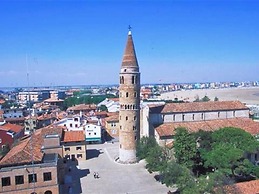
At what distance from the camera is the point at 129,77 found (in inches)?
1940

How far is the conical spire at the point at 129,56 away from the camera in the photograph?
49219mm

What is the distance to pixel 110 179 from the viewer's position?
137 ft

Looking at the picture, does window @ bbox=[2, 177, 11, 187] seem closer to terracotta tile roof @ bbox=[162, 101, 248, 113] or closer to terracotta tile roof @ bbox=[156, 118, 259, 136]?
terracotta tile roof @ bbox=[156, 118, 259, 136]

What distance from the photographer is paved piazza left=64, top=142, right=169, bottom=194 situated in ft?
123

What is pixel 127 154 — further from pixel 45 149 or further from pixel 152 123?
pixel 45 149

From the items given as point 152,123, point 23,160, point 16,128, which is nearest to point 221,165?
point 152,123

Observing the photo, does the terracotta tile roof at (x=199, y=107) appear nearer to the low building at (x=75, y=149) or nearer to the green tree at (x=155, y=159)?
the green tree at (x=155, y=159)

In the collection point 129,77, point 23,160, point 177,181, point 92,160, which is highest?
point 129,77

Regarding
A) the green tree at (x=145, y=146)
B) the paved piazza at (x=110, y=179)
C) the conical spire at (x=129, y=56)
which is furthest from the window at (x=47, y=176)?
the conical spire at (x=129, y=56)

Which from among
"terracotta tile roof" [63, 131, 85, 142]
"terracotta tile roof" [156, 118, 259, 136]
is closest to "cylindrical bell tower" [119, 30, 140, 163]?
"terracotta tile roof" [156, 118, 259, 136]

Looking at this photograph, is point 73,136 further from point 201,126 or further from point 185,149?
point 201,126

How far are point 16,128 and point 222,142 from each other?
49.8 m

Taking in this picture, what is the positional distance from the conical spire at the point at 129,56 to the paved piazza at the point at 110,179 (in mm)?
18581

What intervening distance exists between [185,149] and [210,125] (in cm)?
1488
